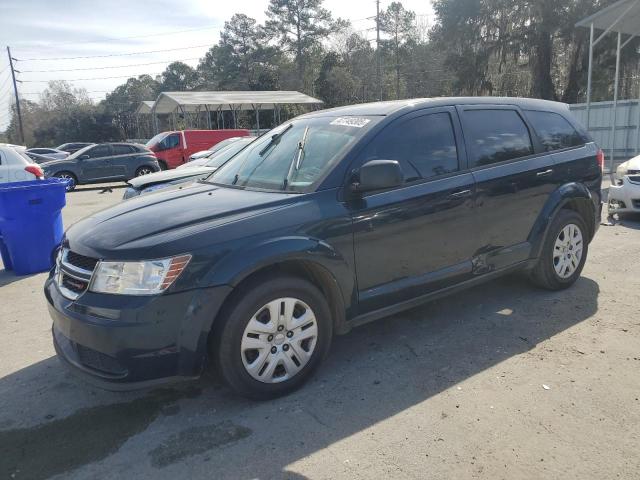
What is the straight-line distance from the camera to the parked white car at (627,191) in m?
7.89

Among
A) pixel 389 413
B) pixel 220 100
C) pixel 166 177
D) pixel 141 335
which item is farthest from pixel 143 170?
pixel 389 413

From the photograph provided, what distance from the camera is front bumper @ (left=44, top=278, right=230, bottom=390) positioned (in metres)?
2.82

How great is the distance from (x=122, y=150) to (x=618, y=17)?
637 inches

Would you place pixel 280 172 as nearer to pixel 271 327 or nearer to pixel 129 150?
pixel 271 327

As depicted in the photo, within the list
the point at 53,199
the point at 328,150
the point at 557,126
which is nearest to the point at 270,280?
the point at 328,150

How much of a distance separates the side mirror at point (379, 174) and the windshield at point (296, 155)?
289 mm

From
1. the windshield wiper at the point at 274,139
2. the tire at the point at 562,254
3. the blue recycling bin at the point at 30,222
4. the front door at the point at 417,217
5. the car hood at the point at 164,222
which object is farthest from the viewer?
the blue recycling bin at the point at 30,222

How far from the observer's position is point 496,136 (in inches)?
173

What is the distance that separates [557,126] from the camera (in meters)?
4.94

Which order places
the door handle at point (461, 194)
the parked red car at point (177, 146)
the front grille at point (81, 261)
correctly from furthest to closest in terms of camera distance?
the parked red car at point (177, 146) → the door handle at point (461, 194) → the front grille at point (81, 261)

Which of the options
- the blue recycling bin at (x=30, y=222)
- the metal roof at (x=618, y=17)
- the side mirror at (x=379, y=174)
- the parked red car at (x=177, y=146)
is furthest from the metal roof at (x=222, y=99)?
the side mirror at (x=379, y=174)

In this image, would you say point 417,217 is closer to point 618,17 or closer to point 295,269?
point 295,269

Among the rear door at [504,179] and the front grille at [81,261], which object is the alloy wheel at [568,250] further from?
the front grille at [81,261]

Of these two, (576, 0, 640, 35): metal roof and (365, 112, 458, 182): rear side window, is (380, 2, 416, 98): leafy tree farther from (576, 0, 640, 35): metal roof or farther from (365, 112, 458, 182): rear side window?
(365, 112, 458, 182): rear side window
